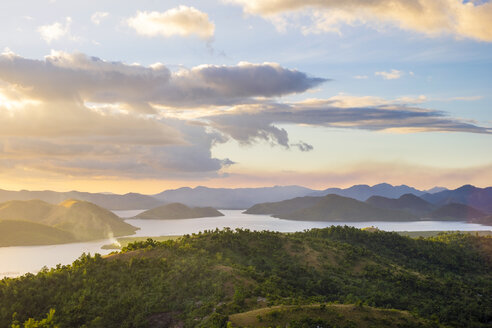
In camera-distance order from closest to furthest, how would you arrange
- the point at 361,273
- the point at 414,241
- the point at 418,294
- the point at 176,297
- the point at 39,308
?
the point at 39,308, the point at 176,297, the point at 418,294, the point at 361,273, the point at 414,241

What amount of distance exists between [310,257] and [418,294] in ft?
59.4

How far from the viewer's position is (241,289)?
1823 inches

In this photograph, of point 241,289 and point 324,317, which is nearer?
point 324,317

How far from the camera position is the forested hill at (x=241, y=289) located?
124 feet

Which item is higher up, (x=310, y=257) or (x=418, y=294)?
(x=310, y=257)

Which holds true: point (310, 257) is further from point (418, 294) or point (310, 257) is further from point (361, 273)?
point (418, 294)

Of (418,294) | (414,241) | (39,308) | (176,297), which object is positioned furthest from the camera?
(414,241)

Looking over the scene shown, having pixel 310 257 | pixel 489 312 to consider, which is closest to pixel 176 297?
pixel 310 257

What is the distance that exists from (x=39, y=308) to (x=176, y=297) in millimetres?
14945

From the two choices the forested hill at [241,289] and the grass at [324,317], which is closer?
the grass at [324,317]

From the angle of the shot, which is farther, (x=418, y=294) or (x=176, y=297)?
(x=418, y=294)

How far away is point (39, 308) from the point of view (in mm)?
41781

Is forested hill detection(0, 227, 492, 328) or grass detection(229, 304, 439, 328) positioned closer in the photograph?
grass detection(229, 304, 439, 328)

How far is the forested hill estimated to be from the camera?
3778 cm
